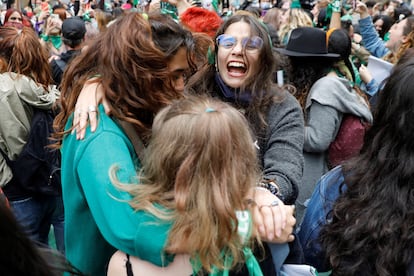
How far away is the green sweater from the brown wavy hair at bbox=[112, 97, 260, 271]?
37 millimetres

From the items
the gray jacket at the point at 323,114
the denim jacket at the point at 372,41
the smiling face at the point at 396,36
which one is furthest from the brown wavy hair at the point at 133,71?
the denim jacket at the point at 372,41

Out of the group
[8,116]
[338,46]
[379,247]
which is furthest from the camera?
[338,46]

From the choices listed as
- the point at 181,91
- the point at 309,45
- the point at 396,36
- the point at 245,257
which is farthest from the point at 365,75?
the point at 245,257

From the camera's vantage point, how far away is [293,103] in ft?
7.55

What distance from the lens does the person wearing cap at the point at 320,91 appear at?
3.20 m

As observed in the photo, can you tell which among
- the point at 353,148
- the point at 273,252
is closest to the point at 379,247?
the point at 273,252

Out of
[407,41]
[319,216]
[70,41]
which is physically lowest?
[70,41]

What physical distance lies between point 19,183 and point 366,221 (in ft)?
8.55

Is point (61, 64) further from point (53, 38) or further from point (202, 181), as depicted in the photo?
point (202, 181)

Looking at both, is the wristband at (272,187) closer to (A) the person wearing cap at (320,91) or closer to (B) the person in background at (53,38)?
(A) the person wearing cap at (320,91)

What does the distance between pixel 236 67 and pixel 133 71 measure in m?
0.76

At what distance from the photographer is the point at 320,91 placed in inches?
127

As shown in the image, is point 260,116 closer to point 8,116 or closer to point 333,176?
point 333,176

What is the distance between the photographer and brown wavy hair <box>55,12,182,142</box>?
169 centimetres
